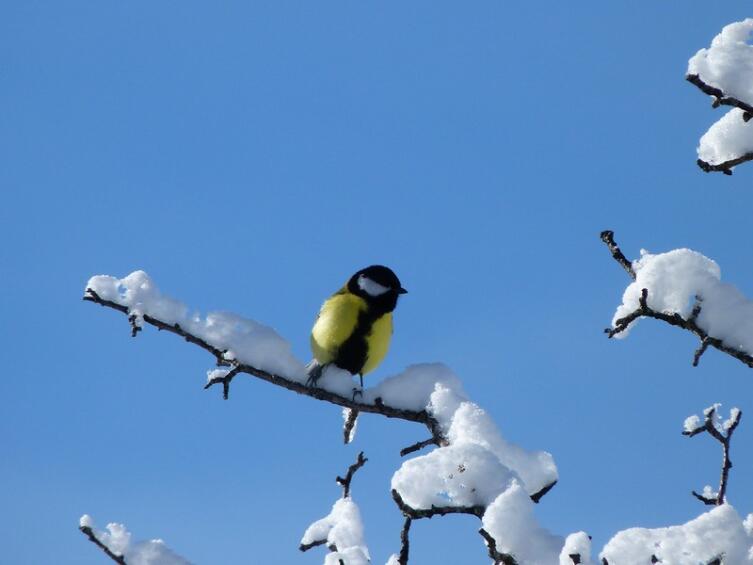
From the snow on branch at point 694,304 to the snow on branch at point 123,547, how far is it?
93.5 inches

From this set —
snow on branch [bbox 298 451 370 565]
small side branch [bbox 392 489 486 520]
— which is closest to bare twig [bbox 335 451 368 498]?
snow on branch [bbox 298 451 370 565]

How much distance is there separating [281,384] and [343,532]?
1.13 meters

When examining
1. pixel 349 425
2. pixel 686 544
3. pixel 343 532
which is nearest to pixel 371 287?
pixel 349 425

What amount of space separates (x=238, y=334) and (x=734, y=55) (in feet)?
9.68

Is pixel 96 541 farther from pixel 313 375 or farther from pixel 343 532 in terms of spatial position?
pixel 313 375

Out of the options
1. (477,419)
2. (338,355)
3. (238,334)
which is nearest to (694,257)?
(477,419)

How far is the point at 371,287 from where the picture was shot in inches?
293

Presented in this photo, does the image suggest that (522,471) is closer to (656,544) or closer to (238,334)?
(656,544)

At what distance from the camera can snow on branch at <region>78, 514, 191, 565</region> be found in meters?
4.07

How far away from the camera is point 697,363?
12.7 ft

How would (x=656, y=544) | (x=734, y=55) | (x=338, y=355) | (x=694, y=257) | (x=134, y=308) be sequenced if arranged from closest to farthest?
1. (x=656, y=544)
2. (x=734, y=55)
3. (x=694, y=257)
4. (x=134, y=308)
5. (x=338, y=355)

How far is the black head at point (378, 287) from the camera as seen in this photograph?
7.34 m

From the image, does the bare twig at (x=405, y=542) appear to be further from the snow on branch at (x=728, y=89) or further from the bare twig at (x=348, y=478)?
the snow on branch at (x=728, y=89)

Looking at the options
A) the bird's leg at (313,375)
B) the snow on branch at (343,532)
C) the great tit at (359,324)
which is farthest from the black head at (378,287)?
the snow on branch at (343,532)
